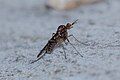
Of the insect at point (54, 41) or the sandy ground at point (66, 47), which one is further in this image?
the insect at point (54, 41)

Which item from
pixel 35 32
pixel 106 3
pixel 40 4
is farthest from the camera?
pixel 40 4

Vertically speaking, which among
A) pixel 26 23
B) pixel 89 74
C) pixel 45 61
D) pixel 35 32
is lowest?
pixel 89 74

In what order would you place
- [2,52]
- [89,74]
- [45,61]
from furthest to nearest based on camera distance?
1. [2,52]
2. [45,61]
3. [89,74]

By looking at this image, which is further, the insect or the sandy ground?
the insect

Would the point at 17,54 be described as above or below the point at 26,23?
below

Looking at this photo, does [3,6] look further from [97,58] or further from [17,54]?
[97,58]

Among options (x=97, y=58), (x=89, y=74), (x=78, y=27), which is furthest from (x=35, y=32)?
(x=89, y=74)

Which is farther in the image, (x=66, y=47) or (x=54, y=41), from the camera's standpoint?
(x=66, y=47)

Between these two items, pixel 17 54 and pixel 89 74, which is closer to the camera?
pixel 89 74
